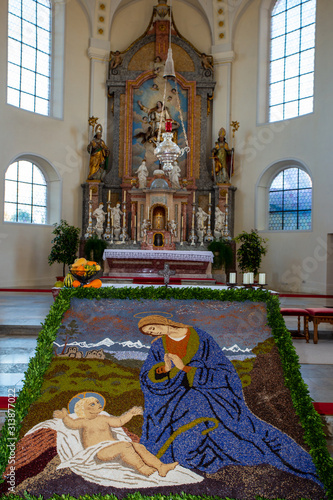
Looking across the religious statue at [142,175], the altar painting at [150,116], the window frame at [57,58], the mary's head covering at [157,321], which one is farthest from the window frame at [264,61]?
the mary's head covering at [157,321]

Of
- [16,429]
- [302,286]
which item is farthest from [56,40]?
[16,429]

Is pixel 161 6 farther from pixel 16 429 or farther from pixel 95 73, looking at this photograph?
pixel 16 429

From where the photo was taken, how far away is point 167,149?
8.12 m

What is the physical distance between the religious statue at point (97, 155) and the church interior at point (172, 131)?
1.4 inches

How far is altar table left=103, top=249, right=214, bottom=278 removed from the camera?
1245cm

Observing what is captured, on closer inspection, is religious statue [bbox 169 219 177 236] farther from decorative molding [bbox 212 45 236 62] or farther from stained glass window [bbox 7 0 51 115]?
decorative molding [bbox 212 45 236 62]

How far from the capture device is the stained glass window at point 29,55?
47.6 ft

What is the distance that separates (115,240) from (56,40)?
716 cm

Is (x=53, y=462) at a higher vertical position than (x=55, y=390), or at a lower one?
lower

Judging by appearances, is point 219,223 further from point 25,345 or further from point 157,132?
point 25,345

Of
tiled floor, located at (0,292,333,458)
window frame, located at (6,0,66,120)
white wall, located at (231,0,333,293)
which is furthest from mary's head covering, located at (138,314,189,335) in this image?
window frame, located at (6,0,66,120)

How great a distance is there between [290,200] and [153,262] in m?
5.53

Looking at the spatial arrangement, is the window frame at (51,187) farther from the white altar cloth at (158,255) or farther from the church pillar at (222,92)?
the church pillar at (222,92)

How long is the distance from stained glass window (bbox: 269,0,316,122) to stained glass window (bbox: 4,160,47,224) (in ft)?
26.8
